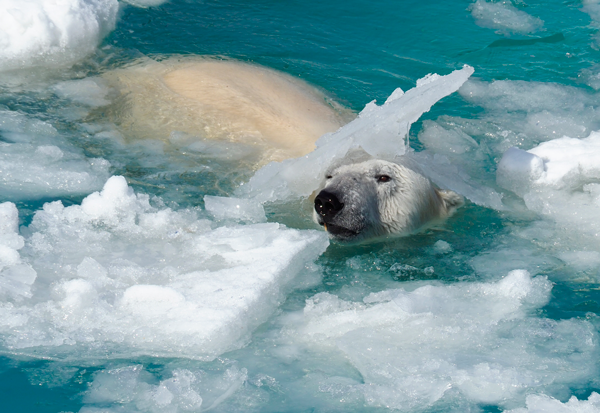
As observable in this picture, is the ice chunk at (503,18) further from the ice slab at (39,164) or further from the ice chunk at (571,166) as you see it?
the ice slab at (39,164)

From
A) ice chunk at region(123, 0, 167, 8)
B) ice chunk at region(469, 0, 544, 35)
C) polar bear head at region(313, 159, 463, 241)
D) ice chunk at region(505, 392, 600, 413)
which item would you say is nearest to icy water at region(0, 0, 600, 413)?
ice chunk at region(505, 392, 600, 413)

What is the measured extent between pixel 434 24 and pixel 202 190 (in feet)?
16.4

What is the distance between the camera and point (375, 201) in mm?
3918

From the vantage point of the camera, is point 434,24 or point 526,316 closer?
point 526,316

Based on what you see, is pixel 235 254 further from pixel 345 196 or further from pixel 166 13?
pixel 166 13

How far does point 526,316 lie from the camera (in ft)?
9.77

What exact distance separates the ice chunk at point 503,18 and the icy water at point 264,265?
1654mm

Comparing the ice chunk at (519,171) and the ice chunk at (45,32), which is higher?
the ice chunk at (45,32)

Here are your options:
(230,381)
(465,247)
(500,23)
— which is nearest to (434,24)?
(500,23)

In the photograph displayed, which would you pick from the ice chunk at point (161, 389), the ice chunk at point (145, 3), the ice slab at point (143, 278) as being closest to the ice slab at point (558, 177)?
the ice slab at point (143, 278)

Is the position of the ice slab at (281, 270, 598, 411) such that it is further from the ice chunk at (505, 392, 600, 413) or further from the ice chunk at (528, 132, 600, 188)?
the ice chunk at (528, 132, 600, 188)

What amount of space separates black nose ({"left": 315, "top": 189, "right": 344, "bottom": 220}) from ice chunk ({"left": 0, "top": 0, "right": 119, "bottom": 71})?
3454 mm

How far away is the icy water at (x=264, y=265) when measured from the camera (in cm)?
241

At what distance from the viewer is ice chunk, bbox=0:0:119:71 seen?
549 cm
